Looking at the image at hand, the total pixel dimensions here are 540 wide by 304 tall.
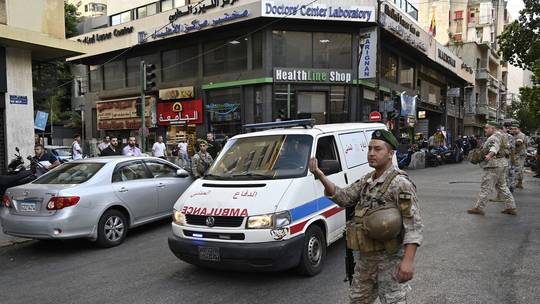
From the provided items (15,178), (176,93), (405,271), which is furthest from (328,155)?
(176,93)

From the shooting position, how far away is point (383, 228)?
286cm

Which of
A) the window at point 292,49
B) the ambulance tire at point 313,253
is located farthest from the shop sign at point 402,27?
the ambulance tire at point 313,253

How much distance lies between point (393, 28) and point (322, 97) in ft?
19.8

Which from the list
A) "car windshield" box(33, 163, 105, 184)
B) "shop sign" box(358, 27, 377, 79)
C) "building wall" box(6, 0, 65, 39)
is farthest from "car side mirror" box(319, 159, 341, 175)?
"shop sign" box(358, 27, 377, 79)

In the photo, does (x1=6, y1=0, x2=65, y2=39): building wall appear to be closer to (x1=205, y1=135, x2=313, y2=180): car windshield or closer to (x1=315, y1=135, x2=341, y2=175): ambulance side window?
(x1=205, y1=135, x2=313, y2=180): car windshield

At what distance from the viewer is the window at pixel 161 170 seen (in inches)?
320

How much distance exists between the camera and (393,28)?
2384 centimetres

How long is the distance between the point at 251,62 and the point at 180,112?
18.0ft

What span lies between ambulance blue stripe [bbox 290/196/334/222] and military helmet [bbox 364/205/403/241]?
195 cm

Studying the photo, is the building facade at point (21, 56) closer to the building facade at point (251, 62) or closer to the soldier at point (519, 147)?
the building facade at point (251, 62)

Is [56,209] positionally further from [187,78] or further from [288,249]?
[187,78]

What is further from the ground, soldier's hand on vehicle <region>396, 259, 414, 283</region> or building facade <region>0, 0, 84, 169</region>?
building facade <region>0, 0, 84, 169</region>

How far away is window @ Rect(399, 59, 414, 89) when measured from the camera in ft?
97.2

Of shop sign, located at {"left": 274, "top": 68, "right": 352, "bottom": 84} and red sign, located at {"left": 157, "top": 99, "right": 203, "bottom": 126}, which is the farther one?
red sign, located at {"left": 157, "top": 99, "right": 203, "bottom": 126}
